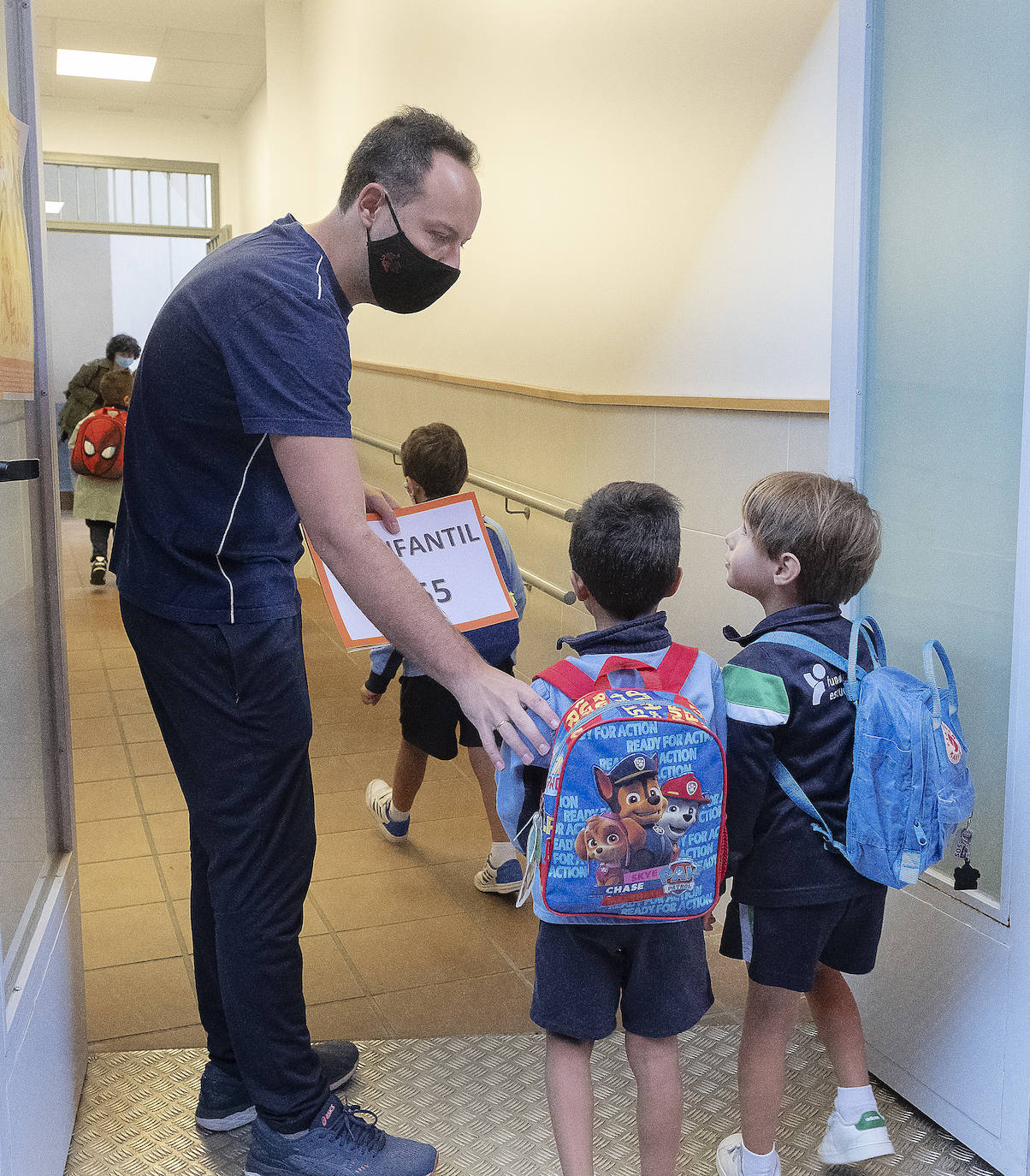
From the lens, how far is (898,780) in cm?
155

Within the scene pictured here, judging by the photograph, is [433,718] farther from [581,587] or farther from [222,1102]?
[581,587]

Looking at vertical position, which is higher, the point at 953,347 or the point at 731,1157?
the point at 953,347

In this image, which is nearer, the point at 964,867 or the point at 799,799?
the point at 799,799

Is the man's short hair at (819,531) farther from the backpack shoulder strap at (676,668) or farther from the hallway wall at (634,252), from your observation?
the hallway wall at (634,252)

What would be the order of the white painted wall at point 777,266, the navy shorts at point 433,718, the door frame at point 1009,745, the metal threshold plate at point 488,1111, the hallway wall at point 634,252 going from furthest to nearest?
the navy shorts at point 433,718 → the hallway wall at point 634,252 → the white painted wall at point 777,266 → the metal threshold plate at point 488,1111 → the door frame at point 1009,745

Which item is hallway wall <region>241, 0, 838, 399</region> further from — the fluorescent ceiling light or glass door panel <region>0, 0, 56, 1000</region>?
the fluorescent ceiling light

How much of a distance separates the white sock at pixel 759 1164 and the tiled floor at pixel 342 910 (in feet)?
1.97

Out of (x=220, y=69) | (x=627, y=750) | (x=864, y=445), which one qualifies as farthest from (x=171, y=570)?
(x=220, y=69)

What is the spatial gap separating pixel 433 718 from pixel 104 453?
14.0 ft

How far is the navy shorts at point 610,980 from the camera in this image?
1.52 m

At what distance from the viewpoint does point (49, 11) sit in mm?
7410

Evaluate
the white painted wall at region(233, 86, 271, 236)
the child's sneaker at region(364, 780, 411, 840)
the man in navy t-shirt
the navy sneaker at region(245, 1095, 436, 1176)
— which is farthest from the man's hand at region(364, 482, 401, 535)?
the white painted wall at region(233, 86, 271, 236)

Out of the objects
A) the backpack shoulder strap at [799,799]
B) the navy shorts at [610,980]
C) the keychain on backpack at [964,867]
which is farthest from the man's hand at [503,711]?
the keychain on backpack at [964,867]

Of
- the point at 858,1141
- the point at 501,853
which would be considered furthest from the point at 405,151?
the point at 501,853
